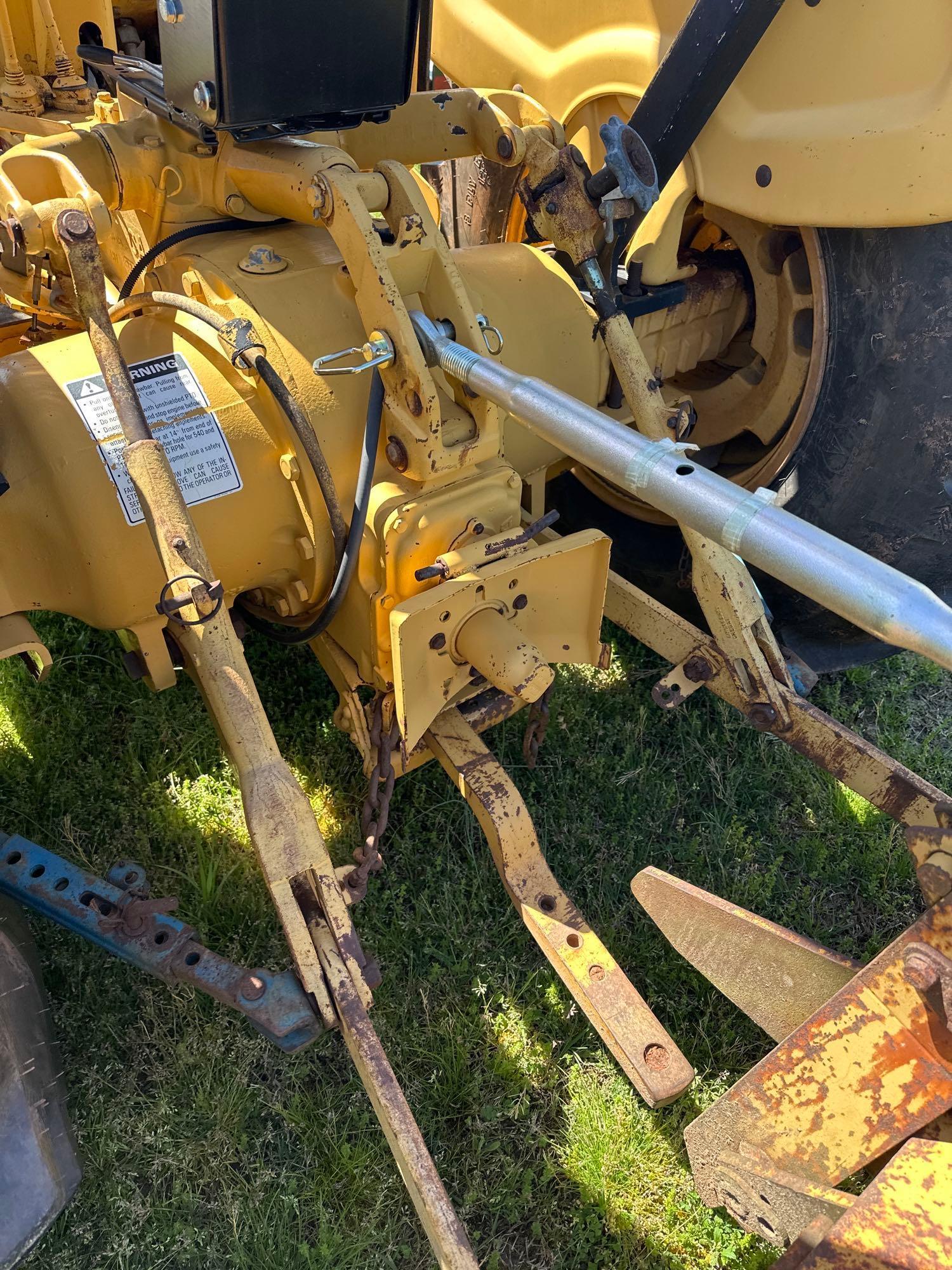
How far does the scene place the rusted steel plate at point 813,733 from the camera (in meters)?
1.95

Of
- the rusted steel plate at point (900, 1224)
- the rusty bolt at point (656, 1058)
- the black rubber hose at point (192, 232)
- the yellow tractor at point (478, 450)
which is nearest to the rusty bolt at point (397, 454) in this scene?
the yellow tractor at point (478, 450)

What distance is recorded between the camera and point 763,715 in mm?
2086

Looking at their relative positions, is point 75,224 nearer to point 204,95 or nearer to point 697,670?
point 204,95

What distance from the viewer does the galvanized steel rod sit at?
42.3 inches

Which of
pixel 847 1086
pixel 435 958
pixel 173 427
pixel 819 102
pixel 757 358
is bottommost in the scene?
pixel 435 958

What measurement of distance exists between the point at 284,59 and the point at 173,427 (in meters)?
0.68

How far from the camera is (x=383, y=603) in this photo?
6.27 ft

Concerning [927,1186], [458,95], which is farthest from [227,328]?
[927,1186]

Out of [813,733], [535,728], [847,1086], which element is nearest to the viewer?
[847,1086]

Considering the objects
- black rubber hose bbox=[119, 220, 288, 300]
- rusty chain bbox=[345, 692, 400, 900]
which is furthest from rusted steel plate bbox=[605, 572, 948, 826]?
black rubber hose bbox=[119, 220, 288, 300]

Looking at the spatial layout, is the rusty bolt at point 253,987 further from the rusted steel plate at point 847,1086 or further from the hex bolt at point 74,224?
the hex bolt at point 74,224

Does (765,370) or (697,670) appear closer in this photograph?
(697,670)

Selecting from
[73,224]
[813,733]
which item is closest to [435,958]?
[813,733]

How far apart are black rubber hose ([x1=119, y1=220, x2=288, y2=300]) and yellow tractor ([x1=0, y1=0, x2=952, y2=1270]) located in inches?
0.4
